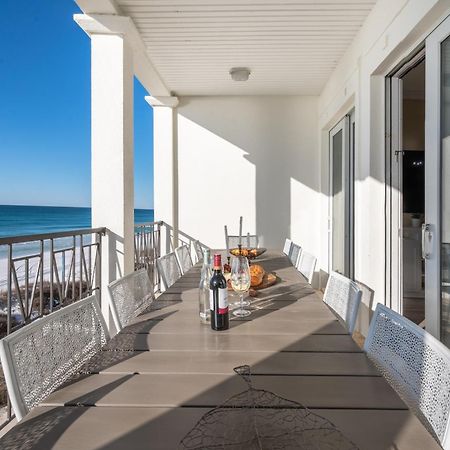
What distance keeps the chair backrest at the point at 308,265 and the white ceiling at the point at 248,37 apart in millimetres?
1917

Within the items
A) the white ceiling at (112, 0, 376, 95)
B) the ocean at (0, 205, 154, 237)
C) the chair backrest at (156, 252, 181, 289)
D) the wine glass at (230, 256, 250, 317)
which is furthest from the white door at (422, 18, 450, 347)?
the ocean at (0, 205, 154, 237)

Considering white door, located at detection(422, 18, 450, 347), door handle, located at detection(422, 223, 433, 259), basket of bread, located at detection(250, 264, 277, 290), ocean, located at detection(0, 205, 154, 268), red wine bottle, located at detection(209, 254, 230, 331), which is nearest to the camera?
red wine bottle, located at detection(209, 254, 230, 331)

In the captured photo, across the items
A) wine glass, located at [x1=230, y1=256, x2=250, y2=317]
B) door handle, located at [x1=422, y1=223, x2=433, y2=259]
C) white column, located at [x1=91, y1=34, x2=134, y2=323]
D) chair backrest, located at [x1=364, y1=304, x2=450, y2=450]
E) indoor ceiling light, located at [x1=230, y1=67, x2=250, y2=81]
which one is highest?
indoor ceiling light, located at [x1=230, y1=67, x2=250, y2=81]

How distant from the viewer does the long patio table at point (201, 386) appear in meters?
0.58

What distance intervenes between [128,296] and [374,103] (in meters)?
2.41

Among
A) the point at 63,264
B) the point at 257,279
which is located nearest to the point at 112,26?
the point at 63,264

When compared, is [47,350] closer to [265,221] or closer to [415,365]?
[415,365]

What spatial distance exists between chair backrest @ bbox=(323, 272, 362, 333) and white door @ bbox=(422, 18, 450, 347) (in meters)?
0.72

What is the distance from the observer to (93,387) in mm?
753

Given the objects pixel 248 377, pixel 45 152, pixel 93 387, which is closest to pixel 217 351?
pixel 248 377

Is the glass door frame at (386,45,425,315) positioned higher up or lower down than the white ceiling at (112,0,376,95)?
lower down

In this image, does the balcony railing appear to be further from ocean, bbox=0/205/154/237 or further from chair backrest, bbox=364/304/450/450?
ocean, bbox=0/205/154/237

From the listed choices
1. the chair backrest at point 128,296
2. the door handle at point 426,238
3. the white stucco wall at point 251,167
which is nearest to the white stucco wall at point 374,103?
the door handle at point 426,238

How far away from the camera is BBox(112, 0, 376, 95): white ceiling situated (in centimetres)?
273
